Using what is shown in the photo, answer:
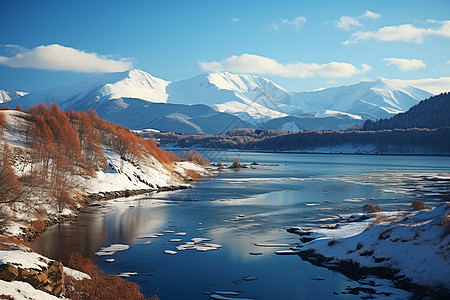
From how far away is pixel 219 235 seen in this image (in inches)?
1156

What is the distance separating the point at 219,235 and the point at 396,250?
12.7m

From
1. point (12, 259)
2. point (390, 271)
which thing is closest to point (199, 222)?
point (390, 271)

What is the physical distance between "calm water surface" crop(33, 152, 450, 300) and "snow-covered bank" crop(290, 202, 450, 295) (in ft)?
4.97

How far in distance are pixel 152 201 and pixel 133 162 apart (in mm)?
14899

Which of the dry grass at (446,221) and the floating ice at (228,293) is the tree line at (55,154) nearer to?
the floating ice at (228,293)

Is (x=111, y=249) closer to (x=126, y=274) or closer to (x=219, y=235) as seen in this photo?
(x=126, y=274)

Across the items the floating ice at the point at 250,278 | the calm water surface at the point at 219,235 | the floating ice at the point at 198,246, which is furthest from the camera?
the floating ice at the point at 198,246

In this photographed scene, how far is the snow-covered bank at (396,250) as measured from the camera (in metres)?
17.9

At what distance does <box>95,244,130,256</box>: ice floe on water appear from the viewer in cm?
2422

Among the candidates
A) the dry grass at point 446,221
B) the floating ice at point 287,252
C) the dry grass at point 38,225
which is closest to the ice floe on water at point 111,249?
the dry grass at point 38,225

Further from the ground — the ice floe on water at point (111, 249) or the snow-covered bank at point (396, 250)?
the snow-covered bank at point (396, 250)

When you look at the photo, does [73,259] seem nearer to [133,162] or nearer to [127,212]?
[127,212]

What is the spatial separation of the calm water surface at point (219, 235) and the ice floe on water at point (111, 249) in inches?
19.3

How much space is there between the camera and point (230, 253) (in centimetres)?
2436
